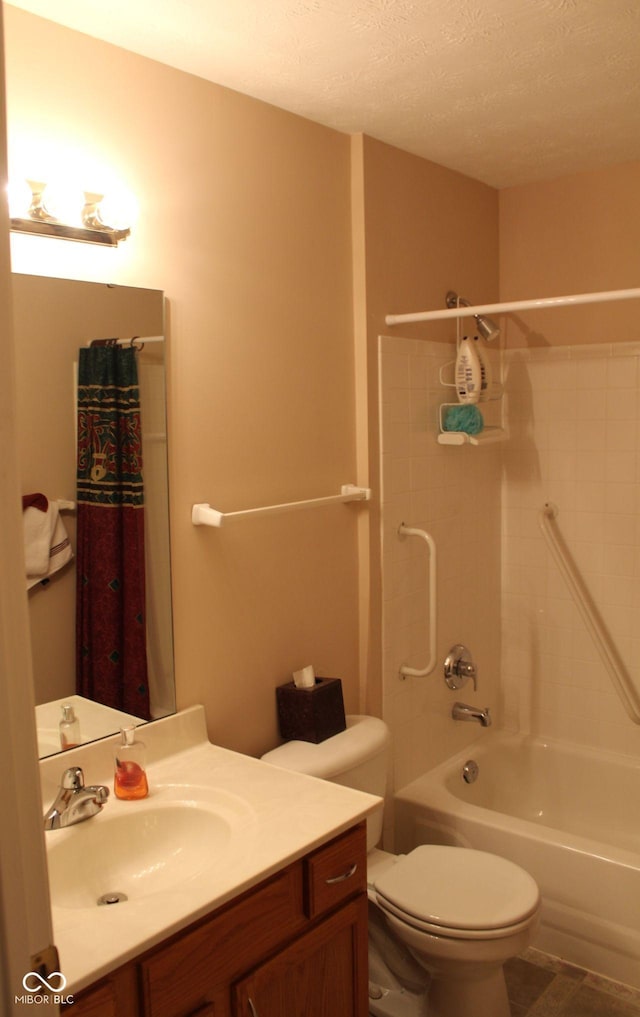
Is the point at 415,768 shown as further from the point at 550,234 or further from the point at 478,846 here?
the point at 550,234

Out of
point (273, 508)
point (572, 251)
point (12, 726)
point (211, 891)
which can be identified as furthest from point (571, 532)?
point (12, 726)

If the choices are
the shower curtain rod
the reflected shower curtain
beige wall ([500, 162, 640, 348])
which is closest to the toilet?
the reflected shower curtain

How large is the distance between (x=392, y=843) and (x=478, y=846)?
0.95 feet

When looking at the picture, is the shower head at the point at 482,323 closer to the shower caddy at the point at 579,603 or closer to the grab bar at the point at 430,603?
the shower caddy at the point at 579,603

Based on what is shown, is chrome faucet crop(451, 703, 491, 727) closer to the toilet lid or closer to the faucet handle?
the toilet lid

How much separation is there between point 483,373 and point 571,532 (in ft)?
2.60

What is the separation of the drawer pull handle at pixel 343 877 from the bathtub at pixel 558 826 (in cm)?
97

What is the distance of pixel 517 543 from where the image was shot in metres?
3.35

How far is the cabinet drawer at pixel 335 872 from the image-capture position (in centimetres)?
166

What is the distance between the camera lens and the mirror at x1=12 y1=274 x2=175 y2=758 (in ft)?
5.70

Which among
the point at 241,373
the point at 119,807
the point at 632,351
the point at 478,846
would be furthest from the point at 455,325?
the point at 119,807

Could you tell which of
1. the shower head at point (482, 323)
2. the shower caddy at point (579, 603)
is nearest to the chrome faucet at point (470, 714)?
the shower caddy at point (579, 603)

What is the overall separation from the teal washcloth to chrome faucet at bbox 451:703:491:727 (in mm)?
1018

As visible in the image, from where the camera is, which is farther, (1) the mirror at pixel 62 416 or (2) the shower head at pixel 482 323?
(2) the shower head at pixel 482 323
